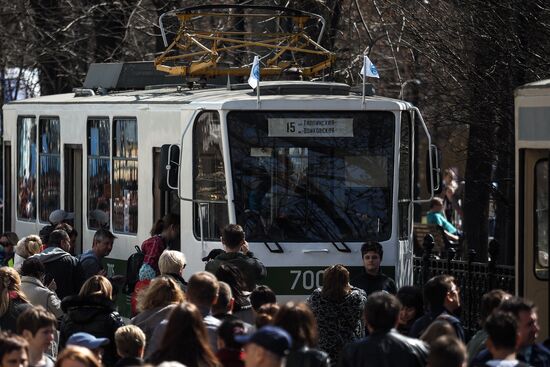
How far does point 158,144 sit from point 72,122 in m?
2.51

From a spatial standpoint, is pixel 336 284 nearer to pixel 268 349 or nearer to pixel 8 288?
pixel 8 288

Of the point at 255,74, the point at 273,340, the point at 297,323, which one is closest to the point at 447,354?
the point at 273,340

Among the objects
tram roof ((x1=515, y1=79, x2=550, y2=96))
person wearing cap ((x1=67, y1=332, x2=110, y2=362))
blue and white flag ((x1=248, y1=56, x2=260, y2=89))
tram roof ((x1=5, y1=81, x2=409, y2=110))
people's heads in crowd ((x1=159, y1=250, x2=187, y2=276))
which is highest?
blue and white flag ((x1=248, y1=56, x2=260, y2=89))

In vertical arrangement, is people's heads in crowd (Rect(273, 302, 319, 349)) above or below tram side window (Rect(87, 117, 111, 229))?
below

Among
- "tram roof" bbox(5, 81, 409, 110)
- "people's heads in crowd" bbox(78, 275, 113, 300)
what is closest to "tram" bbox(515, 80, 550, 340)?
"people's heads in crowd" bbox(78, 275, 113, 300)

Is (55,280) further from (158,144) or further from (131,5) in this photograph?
(131,5)

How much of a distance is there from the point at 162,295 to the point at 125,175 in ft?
23.0

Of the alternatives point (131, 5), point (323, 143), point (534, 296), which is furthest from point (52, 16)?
point (534, 296)

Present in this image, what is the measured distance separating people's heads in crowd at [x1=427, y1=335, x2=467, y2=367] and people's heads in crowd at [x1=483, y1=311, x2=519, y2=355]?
0.44 m

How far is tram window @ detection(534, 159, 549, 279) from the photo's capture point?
37.6 feet

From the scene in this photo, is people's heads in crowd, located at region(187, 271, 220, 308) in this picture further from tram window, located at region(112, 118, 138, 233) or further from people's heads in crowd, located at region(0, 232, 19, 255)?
people's heads in crowd, located at region(0, 232, 19, 255)

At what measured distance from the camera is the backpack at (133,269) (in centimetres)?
1506

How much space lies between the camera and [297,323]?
8164mm

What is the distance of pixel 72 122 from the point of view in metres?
18.5
